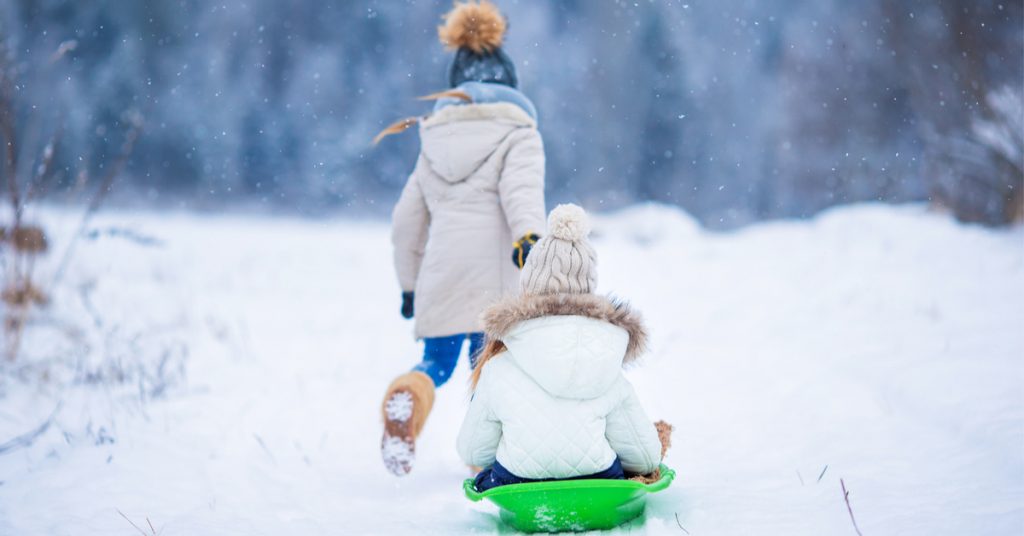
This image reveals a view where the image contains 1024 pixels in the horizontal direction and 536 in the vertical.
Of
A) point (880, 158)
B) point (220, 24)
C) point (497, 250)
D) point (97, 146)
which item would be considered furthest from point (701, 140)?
point (497, 250)

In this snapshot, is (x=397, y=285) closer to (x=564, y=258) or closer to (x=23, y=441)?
(x=23, y=441)

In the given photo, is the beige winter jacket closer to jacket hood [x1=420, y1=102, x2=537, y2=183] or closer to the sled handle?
jacket hood [x1=420, y1=102, x2=537, y2=183]

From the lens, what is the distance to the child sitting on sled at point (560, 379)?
5.67 ft

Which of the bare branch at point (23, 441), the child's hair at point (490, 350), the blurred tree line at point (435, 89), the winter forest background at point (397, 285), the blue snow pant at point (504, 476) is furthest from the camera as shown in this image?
the blurred tree line at point (435, 89)

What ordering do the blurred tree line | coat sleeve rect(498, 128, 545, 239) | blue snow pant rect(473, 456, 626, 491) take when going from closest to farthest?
1. blue snow pant rect(473, 456, 626, 491)
2. coat sleeve rect(498, 128, 545, 239)
3. the blurred tree line

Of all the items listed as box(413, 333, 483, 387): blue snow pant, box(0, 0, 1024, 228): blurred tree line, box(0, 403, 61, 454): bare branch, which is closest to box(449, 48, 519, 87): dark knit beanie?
box(413, 333, 483, 387): blue snow pant

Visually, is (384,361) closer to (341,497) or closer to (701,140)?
(341,497)

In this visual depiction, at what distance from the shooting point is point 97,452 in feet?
8.98

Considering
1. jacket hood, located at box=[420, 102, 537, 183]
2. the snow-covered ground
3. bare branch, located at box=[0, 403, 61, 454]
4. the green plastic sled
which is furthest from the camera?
bare branch, located at box=[0, 403, 61, 454]

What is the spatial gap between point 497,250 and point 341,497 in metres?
1.12

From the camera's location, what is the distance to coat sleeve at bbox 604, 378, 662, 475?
1841mm

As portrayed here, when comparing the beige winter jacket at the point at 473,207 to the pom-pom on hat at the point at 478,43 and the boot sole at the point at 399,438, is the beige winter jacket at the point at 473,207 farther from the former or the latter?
the boot sole at the point at 399,438

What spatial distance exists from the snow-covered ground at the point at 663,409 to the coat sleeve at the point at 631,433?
0.19 metres

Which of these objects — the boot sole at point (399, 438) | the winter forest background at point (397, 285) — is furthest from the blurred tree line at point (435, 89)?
the boot sole at point (399, 438)
